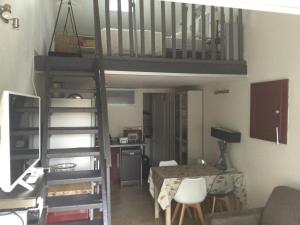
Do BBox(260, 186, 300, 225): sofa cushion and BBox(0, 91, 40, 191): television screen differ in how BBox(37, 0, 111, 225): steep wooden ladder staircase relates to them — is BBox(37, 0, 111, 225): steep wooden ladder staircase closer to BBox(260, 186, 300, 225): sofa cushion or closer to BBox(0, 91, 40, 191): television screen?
BBox(0, 91, 40, 191): television screen

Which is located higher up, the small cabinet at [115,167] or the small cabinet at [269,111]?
the small cabinet at [269,111]

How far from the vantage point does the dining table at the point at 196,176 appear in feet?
11.0

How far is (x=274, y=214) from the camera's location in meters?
2.47

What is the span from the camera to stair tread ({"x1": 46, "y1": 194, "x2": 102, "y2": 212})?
82.2 inches

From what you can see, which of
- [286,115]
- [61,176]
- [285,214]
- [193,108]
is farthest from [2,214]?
[193,108]

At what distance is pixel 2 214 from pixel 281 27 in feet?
10.1

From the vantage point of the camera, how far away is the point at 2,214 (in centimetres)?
128

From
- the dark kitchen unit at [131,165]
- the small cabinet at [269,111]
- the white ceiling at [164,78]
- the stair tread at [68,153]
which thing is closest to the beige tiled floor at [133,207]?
the dark kitchen unit at [131,165]

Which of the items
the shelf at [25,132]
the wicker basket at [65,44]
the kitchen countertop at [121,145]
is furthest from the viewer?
the kitchen countertop at [121,145]

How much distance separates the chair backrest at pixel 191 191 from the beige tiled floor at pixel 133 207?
0.58 meters

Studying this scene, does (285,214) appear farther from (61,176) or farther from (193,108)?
(193,108)

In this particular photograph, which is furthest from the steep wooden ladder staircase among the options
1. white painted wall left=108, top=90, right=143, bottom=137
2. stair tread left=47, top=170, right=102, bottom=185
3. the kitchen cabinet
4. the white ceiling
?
white painted wall left=108, top=90, right=143, bottom=137

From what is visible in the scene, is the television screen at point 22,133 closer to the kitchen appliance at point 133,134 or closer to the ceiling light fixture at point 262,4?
the ceiling light fixture at point 262,4

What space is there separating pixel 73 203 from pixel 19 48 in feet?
4.54
